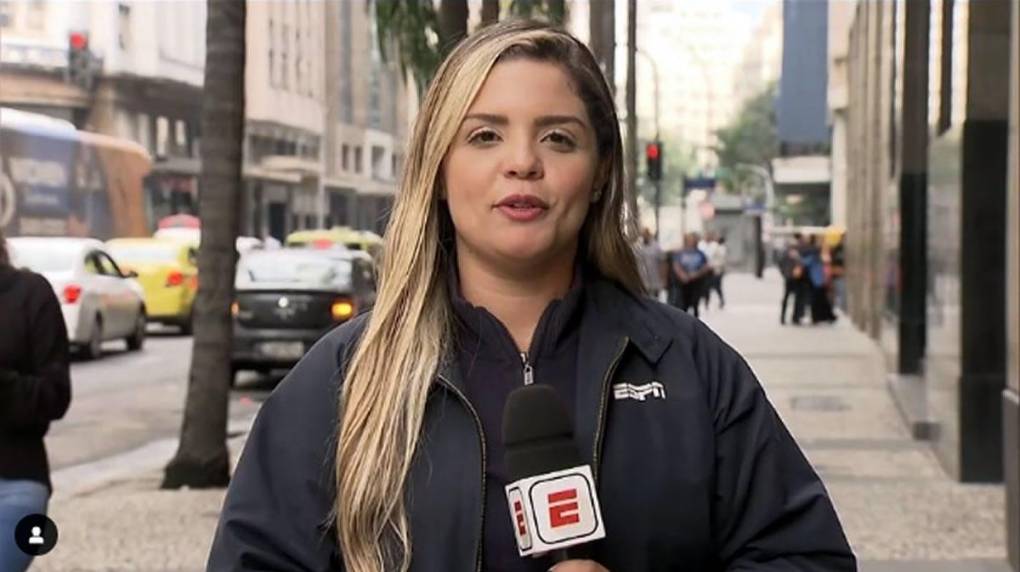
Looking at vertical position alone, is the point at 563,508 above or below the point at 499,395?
below

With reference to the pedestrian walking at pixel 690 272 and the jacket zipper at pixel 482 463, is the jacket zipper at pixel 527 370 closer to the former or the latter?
the jacket zipper at pixel 482 463

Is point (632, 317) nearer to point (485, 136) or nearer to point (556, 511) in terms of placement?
point (485, 136)

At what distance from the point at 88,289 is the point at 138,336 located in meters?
2.59

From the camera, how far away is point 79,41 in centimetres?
4325

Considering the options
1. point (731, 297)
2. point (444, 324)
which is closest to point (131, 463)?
point (444, 324)

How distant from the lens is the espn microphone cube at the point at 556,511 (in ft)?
6.97

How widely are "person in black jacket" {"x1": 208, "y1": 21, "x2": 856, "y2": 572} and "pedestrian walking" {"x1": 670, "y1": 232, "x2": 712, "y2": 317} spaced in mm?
29171

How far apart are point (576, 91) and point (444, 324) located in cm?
37

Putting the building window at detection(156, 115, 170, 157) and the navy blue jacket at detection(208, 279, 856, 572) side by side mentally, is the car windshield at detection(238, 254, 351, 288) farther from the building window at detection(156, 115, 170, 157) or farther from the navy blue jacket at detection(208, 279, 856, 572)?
the building window at detection(156, 115, 170, 157)

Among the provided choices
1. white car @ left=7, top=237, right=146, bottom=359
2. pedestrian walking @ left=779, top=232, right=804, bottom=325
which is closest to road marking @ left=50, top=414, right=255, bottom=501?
white car @ left=7, top=237, right=146, bottom=359

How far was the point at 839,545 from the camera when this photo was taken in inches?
95.3

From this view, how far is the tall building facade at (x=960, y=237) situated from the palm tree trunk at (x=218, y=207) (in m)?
4.89

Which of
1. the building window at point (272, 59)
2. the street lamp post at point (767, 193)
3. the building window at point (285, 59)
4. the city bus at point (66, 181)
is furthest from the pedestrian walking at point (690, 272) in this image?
the street lamp post at point (767, 193)

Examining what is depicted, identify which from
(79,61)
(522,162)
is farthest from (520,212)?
(79,61)
